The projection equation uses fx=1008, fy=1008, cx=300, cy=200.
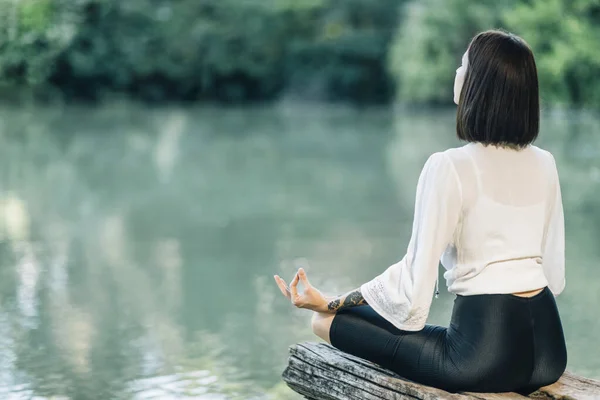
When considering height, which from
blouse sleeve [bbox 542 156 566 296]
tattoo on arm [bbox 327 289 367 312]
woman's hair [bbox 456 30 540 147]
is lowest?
tattoo on arm [bbox 327 289 367 312]

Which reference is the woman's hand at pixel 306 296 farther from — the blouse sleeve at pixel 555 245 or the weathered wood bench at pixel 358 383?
the blouse sleeve at pixel 555 245

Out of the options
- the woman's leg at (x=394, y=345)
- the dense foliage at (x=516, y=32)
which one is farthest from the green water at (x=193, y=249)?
the dense foliage at (x=516, y=32)

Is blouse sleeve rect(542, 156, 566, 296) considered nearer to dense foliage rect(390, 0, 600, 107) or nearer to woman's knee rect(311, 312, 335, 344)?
woman's knee rect(311, 312, 335, 344)

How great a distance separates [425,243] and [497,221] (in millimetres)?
169

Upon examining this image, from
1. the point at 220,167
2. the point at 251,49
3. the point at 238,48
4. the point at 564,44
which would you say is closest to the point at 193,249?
the point at 220,167

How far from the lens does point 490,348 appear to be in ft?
7.07

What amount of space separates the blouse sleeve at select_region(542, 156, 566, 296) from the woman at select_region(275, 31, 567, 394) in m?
0.06

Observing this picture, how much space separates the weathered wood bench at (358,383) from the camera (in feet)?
7.26

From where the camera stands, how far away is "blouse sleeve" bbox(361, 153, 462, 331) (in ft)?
7.02

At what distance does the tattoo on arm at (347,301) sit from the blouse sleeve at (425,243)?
0.11 metres

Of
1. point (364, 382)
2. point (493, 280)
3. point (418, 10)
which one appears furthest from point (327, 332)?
point (418, 10)

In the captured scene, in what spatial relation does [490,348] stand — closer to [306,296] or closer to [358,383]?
[358,383]

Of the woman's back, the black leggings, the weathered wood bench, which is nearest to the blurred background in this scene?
the weathered wood bench

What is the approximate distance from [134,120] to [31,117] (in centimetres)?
171
